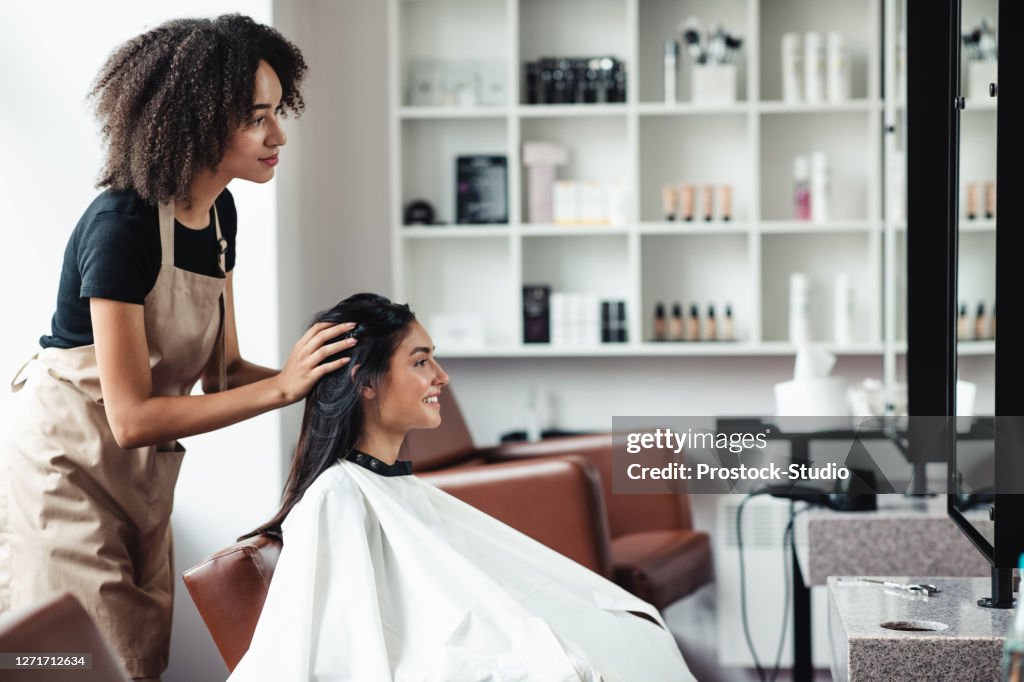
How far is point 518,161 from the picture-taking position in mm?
3754

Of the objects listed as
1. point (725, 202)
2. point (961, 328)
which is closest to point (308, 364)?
point (961, 328)

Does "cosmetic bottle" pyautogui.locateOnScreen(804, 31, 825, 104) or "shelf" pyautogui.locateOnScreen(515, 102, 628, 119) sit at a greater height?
"cosmetic bottle" pyautogui.locateOnScreen(804, 31, 825, 104)

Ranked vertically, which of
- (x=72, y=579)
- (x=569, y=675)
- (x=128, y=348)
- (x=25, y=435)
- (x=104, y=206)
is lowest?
(x=569, y=675)

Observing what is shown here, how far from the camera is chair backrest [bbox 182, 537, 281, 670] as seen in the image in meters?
1.56

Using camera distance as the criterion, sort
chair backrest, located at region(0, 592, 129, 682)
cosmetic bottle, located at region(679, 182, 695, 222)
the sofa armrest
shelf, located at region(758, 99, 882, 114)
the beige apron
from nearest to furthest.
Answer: chair backrest, located at region(0, 592, 129, 682)
the beige apron
the sofa armrest
shelf, located at region(758, 99, 882, 114)
cosmetic bottle, located at region(679, 182, 695, 222)

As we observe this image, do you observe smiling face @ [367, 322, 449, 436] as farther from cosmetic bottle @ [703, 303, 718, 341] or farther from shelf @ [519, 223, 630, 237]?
cosmetic bottle @ [703, 303, 718, 341]

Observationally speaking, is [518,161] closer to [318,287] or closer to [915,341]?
[318,287]

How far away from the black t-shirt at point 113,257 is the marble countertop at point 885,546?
154cm

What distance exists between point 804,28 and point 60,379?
3034mm

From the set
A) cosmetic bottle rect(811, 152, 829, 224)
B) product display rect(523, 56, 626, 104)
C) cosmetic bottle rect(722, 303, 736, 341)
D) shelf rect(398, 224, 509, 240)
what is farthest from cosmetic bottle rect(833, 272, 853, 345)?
shelf rect(398, 224, 509, 240)

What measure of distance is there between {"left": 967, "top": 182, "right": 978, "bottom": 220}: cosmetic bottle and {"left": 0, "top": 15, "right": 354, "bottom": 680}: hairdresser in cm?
102

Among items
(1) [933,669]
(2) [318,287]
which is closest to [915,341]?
(1) [933,669]

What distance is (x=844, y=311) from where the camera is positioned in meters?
3.69

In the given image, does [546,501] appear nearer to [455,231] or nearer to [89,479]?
[89,479]
